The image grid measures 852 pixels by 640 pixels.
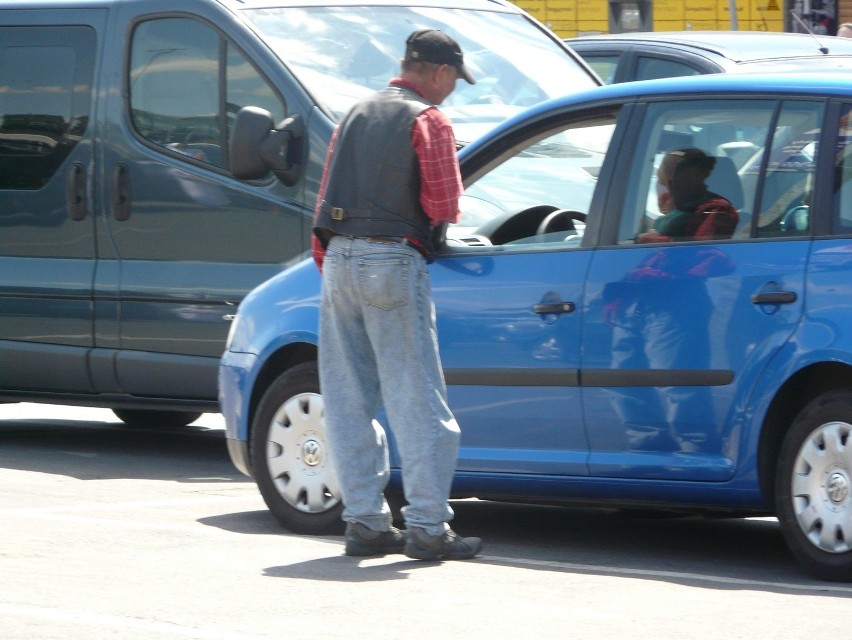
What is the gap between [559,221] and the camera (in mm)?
6883

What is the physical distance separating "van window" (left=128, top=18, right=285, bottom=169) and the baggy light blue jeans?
2.69 m

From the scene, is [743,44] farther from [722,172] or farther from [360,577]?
[360,577]

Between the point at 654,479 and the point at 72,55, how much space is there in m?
4.55

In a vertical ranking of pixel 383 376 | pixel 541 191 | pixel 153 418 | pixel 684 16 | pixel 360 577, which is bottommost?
pixel 153 418

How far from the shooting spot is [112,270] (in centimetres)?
923

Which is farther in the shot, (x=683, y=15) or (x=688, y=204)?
(x=683, y=15)

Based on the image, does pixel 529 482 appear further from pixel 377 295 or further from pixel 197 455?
pixel 197 455

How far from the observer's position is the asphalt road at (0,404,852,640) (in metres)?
5.27

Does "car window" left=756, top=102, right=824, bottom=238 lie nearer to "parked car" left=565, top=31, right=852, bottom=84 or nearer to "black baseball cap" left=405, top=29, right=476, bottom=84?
"black baseball cap" left=405, top=29, right=476, bottom=84

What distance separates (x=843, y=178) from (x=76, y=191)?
4588 mm

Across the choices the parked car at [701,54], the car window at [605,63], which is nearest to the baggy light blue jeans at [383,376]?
the parked car at [701,54]

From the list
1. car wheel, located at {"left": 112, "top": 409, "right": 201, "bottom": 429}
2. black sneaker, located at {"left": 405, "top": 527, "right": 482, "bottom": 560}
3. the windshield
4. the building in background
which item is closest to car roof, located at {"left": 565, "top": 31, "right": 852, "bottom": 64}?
the windshield

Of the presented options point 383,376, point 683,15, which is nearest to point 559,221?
point 383,376

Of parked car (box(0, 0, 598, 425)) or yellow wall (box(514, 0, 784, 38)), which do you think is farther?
yellow wall (box(514, 0, 784, 38))
